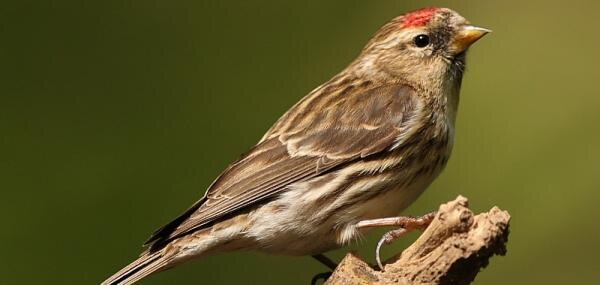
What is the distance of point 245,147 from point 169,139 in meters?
0.30

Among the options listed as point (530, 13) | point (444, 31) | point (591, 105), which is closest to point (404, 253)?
point (444, 31)

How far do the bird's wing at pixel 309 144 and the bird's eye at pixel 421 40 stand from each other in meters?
0.19

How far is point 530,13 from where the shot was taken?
575cm

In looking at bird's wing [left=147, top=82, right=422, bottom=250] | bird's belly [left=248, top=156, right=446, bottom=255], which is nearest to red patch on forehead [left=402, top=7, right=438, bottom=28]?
bird's wing [left=147, top=82, right=422, bottom=250]

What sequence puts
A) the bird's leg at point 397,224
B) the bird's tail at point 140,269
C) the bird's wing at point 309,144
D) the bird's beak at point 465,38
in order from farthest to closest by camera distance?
the bird's beak at point 465,38, the bird's wing at point 309,144, the bird's tail at point 140,269, the bird's leg at point 397,224

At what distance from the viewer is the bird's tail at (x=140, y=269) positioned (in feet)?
15.1

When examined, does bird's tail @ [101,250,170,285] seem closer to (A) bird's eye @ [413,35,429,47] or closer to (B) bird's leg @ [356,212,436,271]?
(B) bird's leg @ [356,212,436,271]

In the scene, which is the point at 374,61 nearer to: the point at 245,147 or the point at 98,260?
the point at 245,147

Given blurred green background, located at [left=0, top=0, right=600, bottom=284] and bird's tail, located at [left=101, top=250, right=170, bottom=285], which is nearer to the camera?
bird's tail, located at [left=101, top=250, right=170, bottom=285]

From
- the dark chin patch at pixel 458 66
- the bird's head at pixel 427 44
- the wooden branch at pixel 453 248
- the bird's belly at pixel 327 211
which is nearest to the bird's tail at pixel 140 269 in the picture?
the bird's belly at pixel 327 211

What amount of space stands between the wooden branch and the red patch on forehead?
136cm

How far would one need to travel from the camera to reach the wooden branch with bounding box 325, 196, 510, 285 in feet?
12.5

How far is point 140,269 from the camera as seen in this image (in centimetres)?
465

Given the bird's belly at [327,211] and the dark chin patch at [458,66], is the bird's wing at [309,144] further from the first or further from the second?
the dark chin patch at [458,66]
